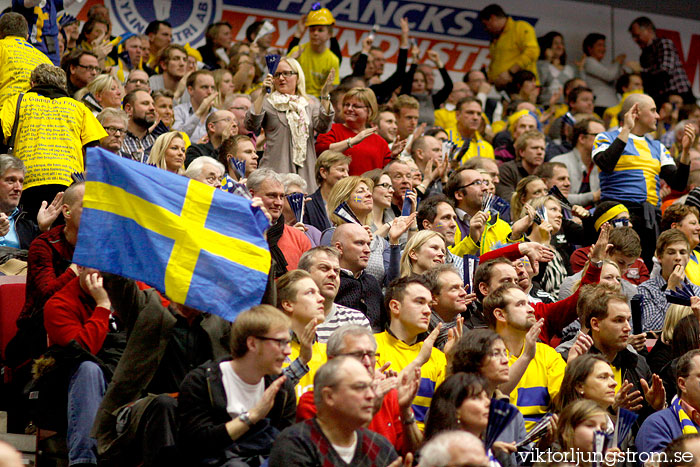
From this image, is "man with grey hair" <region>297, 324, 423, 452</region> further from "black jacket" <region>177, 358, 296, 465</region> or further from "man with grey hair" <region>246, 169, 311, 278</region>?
"man with grey hair" <region>246, 169, 311, 278</region>

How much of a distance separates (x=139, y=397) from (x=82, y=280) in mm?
782

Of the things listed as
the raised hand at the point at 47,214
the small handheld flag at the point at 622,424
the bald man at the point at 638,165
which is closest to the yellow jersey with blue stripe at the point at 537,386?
the small handheld flag at the point at 622,424

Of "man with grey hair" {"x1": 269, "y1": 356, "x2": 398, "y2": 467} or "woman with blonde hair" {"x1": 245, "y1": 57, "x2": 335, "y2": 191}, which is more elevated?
"woman with blonde hair" {"x1": 245, "y1": 57, "x2": 335, "y2": 191}

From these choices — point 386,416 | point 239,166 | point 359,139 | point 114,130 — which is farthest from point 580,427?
point 114,130

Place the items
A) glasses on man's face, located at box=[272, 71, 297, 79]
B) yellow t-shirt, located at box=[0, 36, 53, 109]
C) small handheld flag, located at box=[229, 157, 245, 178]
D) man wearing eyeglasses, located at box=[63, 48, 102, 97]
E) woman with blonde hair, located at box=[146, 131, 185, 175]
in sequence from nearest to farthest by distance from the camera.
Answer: small handheld flag, located at box=[229, 157, 245, 178] < woman with blonde hair, located at box=[146, 131, 185, 175] < yellow t-shirt, located at box=[0, 36, 53, 109] < glasses on man's face, located at box=[272, 71, 297, 79] < man wearing eyeglasses, located at box=[63, 48, 102, 97]

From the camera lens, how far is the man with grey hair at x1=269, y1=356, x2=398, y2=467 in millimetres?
4410

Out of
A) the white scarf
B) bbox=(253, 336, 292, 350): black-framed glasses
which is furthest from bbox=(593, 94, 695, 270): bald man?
bbox=(253, 336, 292, 350): black-framed glasses

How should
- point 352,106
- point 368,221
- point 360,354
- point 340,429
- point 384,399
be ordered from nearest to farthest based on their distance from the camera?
point 340,429
point 360,354
point 384,399
point 368,221
point 352,106

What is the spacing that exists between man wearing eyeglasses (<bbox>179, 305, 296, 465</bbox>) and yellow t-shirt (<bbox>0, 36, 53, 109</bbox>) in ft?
16.6

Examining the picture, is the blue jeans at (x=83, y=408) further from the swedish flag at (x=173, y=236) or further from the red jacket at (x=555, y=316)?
the red jacket at (x=555, y=316)

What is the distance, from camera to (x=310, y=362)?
5.41 metres

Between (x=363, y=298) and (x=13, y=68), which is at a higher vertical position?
(x=13, y=68)

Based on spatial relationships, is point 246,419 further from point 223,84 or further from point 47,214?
point 223,84

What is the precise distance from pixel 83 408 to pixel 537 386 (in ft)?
8.31
